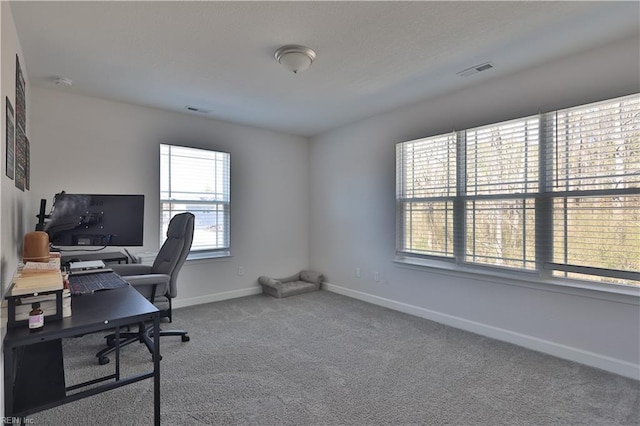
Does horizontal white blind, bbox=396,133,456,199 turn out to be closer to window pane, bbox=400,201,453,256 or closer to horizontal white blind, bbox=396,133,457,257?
horizontal white blind, bbox=396,133,457,257

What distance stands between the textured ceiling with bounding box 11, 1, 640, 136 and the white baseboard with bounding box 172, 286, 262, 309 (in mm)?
2408

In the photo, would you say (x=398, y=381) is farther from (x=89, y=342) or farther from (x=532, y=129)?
(x=89, y=342)

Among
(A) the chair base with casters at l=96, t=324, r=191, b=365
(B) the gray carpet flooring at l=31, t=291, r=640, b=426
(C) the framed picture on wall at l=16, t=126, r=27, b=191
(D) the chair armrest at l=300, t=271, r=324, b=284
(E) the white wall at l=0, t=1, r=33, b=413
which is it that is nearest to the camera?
(E) the white wall at l=0, t=1, r=33, b=413

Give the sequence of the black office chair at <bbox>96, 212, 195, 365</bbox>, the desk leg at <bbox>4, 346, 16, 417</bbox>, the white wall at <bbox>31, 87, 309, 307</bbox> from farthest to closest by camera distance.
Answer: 1. the white wall at <bbox>31, 87, 309, 307</bbox>
2. the black office chair at <bbox>96, 212, 195, 365</bbox>
3. the desk leg at <bbox>4, 346, 16, 417</bbox>

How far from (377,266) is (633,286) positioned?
7.78 feet

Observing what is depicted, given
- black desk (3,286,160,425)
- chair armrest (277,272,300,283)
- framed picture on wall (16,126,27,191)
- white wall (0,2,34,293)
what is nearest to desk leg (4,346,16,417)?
black desk (3,286,160,425)

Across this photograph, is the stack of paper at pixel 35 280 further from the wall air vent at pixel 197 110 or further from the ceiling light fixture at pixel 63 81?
the wall air vent at pixel 197 110

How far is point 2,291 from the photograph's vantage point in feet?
5.12

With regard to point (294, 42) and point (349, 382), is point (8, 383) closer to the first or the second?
point (349, 382)

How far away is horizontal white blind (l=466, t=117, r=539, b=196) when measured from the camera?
282 centimetres

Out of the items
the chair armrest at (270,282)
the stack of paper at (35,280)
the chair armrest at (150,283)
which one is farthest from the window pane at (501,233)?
the stack of paper at (35,280)

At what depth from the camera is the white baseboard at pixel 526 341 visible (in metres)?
2.34

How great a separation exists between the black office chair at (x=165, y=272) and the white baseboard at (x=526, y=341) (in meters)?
2.38

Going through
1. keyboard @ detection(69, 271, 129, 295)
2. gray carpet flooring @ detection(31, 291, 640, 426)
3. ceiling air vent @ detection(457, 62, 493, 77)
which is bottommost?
gray carpet flooring @ detection(31, 291, 640, 426)
